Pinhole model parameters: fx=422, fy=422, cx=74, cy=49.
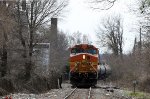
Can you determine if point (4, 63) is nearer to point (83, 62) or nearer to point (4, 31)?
point (4, 31)

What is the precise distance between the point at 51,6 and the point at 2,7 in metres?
23.3

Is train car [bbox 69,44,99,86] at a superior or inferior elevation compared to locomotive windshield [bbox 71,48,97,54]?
inferior

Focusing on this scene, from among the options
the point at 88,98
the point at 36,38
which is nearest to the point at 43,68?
the point at 36,38

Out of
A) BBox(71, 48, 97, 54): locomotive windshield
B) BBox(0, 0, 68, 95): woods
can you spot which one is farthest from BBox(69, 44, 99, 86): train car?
BBox(0, 0, 68, 95): woods

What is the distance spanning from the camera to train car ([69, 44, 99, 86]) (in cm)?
4394

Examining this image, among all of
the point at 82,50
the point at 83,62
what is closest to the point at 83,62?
the point at 83,62

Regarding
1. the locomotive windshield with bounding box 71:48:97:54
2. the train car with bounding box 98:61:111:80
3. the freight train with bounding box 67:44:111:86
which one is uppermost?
the locomotive windshield with bounding box 71:48:97:54

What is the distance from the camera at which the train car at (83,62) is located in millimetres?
43938

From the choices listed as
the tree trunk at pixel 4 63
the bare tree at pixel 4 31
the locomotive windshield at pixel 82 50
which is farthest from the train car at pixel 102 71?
the bare tree at pixel 4 31

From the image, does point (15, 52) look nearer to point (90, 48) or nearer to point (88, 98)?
point (90, 48)

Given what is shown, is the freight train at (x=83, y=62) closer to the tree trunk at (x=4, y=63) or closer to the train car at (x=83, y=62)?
the train car at (x=83, y=62)

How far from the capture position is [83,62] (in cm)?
4388

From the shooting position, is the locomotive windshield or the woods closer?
the woods

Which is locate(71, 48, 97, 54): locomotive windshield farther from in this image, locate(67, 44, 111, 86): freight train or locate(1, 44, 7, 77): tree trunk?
locate(1, 44, 7, 77): tree trunk
